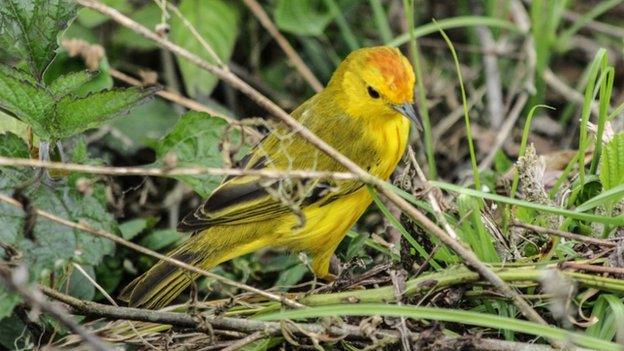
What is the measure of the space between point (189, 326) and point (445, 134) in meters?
2.50

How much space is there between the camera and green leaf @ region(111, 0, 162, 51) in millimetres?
5156

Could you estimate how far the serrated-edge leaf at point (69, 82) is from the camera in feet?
10.5

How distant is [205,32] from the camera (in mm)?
5004

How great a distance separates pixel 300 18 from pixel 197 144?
1.75 metres

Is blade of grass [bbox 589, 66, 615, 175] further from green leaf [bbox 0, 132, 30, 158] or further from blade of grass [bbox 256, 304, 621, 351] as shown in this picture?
green leaf [bbox 0, 132, 30, 158]

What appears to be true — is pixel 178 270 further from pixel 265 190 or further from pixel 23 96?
pixel 23 96

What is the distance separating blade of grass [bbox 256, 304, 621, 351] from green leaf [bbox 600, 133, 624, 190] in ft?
2.18

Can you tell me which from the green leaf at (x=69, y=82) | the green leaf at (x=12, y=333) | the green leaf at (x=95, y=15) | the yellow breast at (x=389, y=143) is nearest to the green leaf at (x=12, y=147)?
the green leaf at (x=69, y=82)

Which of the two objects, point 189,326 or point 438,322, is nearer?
point 438,322

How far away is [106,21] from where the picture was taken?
17.4ft

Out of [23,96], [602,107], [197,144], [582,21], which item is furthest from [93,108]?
[582,21]

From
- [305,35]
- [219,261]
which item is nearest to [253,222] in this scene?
[219,261]

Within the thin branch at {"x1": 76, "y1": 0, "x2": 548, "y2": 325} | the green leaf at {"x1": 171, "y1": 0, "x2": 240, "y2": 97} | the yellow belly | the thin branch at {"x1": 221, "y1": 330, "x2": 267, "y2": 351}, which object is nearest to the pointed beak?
the yellow belly

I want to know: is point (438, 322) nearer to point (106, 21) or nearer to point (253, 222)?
point (253, 222)
